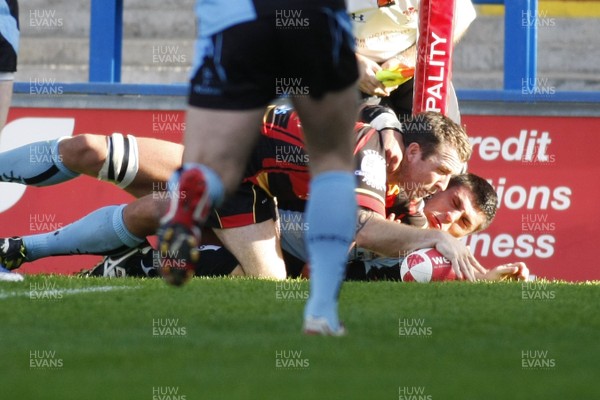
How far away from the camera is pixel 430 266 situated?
18.8ft

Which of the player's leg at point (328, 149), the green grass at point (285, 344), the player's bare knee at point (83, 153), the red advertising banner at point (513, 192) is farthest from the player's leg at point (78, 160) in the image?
the player's leg at point (328, 149)

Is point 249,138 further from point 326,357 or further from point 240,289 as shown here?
point 240,289

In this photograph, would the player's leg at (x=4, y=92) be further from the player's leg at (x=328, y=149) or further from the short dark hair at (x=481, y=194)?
the short dark hair at (x=481, y=194)

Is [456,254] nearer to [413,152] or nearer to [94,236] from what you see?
[413,152]

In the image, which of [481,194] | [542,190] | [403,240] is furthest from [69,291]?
[542,190]

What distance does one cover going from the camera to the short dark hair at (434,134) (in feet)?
19.7

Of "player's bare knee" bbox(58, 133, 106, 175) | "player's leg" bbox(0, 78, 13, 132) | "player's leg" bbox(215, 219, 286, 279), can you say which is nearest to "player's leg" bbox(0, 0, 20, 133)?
"player's leg" bbox(0, 78, 13, 132)

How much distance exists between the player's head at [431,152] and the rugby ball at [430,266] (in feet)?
1.61

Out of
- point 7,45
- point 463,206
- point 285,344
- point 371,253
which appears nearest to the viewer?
point 285,344

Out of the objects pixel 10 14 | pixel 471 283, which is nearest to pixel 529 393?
pixel 471 283

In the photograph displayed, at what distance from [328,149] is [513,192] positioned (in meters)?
3.88

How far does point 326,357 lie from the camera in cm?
307

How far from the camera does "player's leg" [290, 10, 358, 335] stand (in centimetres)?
331

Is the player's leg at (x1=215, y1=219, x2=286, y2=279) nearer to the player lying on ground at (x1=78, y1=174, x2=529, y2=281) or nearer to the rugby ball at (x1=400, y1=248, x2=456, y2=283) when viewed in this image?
the player lying on ground at (x1=78, y1=174, x2=529, y2=281)
